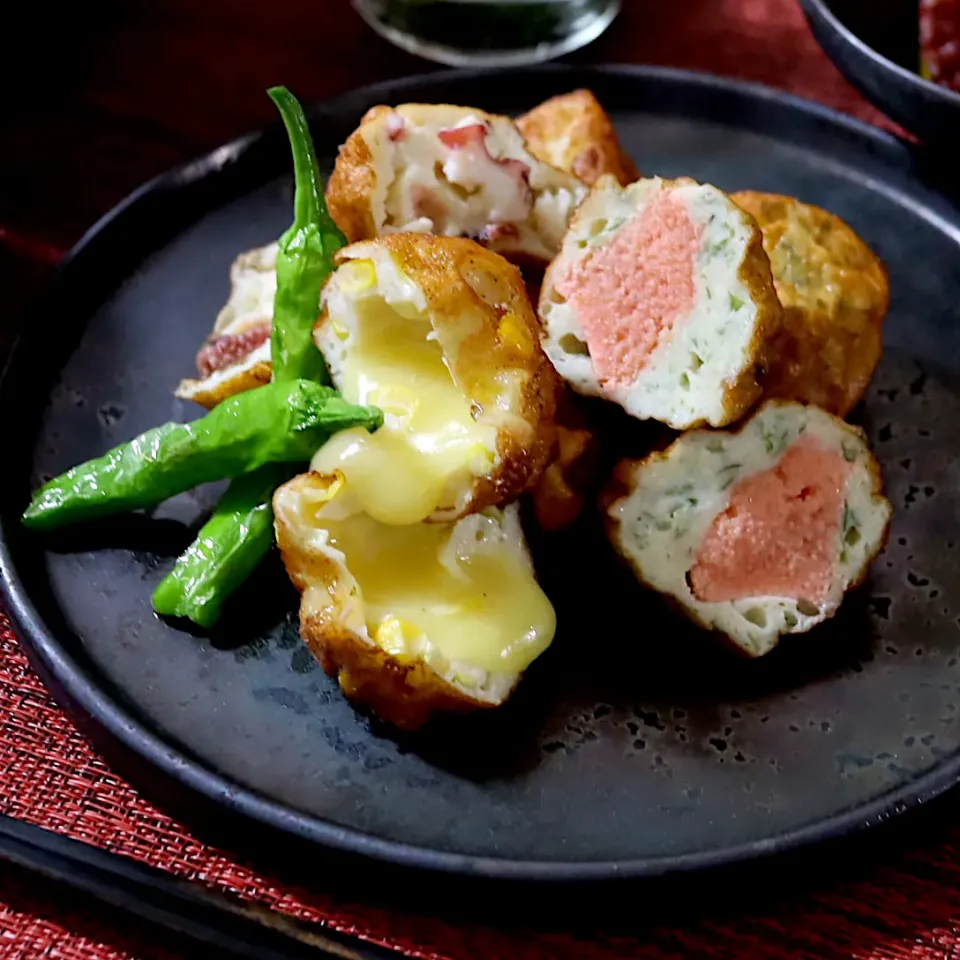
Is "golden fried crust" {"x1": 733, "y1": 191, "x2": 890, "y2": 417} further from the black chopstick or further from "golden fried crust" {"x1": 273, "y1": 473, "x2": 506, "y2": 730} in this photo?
the black chopstick

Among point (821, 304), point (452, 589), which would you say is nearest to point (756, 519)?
point (821, 304)

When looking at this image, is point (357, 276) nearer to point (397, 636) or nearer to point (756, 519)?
point (397, 636)

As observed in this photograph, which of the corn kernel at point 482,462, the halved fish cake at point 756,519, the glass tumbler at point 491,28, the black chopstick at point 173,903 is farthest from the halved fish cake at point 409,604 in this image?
the glass tumbler at point 491,28

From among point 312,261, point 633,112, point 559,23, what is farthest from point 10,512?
point 559,23

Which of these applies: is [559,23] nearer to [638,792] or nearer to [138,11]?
[138,11]

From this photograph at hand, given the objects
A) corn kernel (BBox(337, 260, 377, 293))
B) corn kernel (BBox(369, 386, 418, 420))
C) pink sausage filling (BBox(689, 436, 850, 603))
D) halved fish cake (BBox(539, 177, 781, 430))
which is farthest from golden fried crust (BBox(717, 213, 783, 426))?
corn kernel (BBox(337, 260, 377, 293))
